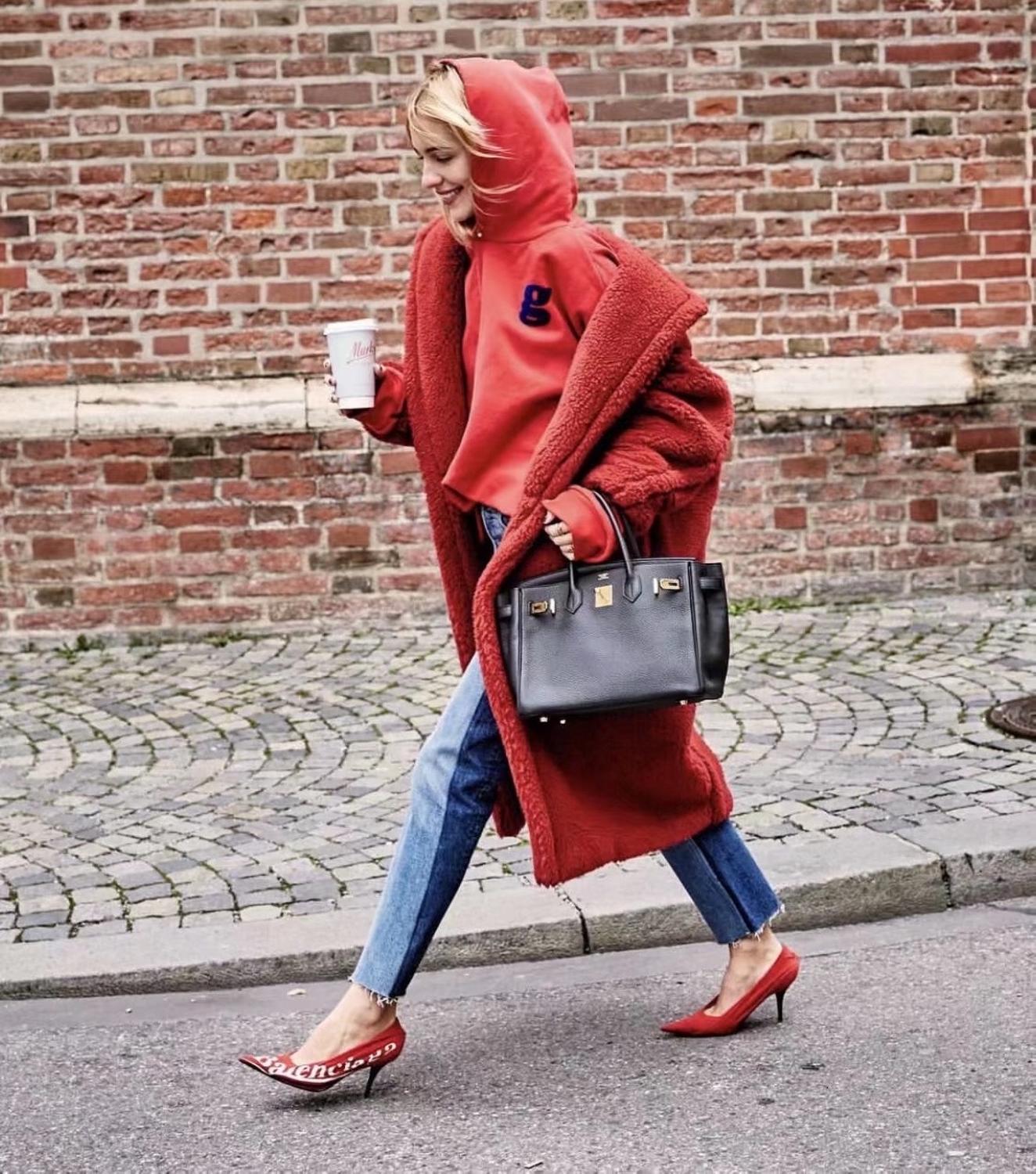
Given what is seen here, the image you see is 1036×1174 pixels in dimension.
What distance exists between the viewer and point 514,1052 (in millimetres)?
3898

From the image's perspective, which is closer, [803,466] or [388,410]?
[388,410]

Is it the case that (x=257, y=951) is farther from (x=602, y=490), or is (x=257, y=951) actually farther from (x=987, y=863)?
(x=987, y=863)

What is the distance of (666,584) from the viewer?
135 inches

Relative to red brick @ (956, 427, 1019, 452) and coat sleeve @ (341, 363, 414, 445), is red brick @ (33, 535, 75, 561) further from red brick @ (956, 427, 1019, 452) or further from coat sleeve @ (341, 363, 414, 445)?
coat sleeve @ (341, 363, 414, 445)

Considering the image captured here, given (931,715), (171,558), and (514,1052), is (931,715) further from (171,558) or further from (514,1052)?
(171,558)

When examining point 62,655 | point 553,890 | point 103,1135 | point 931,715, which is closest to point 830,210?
point 931,715

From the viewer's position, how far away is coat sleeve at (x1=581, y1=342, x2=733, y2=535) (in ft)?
11.3

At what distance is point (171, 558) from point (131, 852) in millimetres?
2817

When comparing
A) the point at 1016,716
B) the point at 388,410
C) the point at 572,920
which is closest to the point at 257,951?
the point at 572,920

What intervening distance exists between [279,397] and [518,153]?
4380 millimetres

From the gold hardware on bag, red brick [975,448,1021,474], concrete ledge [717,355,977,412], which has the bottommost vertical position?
red brick [975,448,1021,474]

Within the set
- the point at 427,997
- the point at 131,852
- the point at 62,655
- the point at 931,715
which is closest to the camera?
the point at 427,997

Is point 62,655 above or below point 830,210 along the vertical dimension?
below

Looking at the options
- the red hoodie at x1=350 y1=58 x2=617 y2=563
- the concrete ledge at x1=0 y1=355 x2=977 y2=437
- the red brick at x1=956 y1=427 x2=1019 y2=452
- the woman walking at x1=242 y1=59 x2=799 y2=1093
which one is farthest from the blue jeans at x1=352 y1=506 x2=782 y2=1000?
the red brick at x1=956 y1=427 x2=1019 y2=452
